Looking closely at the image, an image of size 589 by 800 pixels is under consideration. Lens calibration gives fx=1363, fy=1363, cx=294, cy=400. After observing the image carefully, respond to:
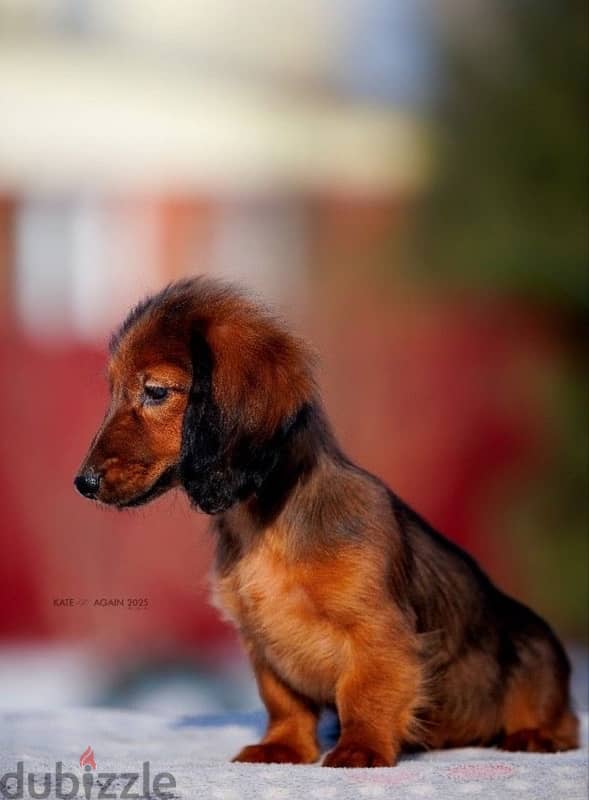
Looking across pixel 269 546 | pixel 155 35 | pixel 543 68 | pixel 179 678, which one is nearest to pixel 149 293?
pixel 269 546

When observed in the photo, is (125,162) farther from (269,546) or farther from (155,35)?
(269,546)

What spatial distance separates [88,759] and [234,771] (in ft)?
0.74

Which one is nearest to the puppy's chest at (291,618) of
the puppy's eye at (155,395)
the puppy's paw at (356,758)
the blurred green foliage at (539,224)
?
the puppy's paw at (356,758)

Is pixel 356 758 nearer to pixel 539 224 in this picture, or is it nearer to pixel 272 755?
pixel 272 755

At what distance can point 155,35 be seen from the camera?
630cm

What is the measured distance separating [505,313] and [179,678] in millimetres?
1757

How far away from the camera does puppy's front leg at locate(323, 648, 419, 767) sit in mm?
2020

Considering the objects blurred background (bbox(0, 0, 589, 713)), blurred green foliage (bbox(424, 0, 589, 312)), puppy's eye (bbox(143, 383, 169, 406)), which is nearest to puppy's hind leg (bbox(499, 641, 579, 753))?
puppy's eye (bbox(143, 383, 169, 406))

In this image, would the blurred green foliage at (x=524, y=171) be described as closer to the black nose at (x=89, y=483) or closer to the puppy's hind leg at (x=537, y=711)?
the puppy's hind leg at (x=537, y=711)

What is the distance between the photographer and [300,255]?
18.7 ft

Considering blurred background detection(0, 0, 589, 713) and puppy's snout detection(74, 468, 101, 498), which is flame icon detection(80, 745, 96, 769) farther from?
blurred background detection(0, 0, 589, 713)

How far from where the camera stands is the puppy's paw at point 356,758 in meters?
1.99

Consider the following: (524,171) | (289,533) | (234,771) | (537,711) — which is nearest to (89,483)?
(289,533)

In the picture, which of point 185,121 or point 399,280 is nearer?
point 399,280
